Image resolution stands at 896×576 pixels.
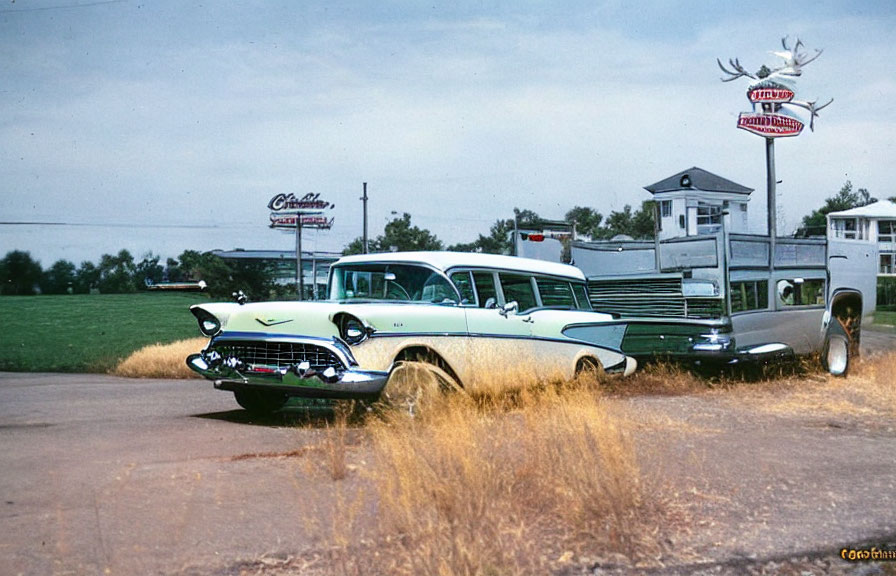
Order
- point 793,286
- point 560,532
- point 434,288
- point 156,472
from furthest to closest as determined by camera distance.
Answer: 1. point 793,286
2. point 434,288
3. point 156,472
4. point 560,532

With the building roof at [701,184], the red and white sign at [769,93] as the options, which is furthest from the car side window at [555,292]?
the building roof at [701,184]

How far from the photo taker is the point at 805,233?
15.9 metres

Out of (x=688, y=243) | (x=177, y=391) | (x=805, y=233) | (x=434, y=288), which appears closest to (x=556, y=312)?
(x=434, y=288)

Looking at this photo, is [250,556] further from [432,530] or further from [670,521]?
[670,521]

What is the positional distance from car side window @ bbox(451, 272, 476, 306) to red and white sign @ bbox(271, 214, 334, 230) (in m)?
62.2

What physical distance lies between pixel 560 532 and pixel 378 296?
454 cm

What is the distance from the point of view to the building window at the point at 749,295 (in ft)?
40.0

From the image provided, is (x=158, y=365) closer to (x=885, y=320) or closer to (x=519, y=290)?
(x=519, y=290)

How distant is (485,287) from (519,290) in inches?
26.1

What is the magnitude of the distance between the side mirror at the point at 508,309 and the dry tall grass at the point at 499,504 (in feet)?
8.35

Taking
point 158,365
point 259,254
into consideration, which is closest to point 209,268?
point 259,254

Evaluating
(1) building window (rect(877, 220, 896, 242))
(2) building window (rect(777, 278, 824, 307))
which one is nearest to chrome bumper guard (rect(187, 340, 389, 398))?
(2) building window (rect(777, 278, 824, 307))

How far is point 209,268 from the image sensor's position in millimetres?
59594

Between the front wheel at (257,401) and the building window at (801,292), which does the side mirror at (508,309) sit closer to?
the front wheel at (257,401)
